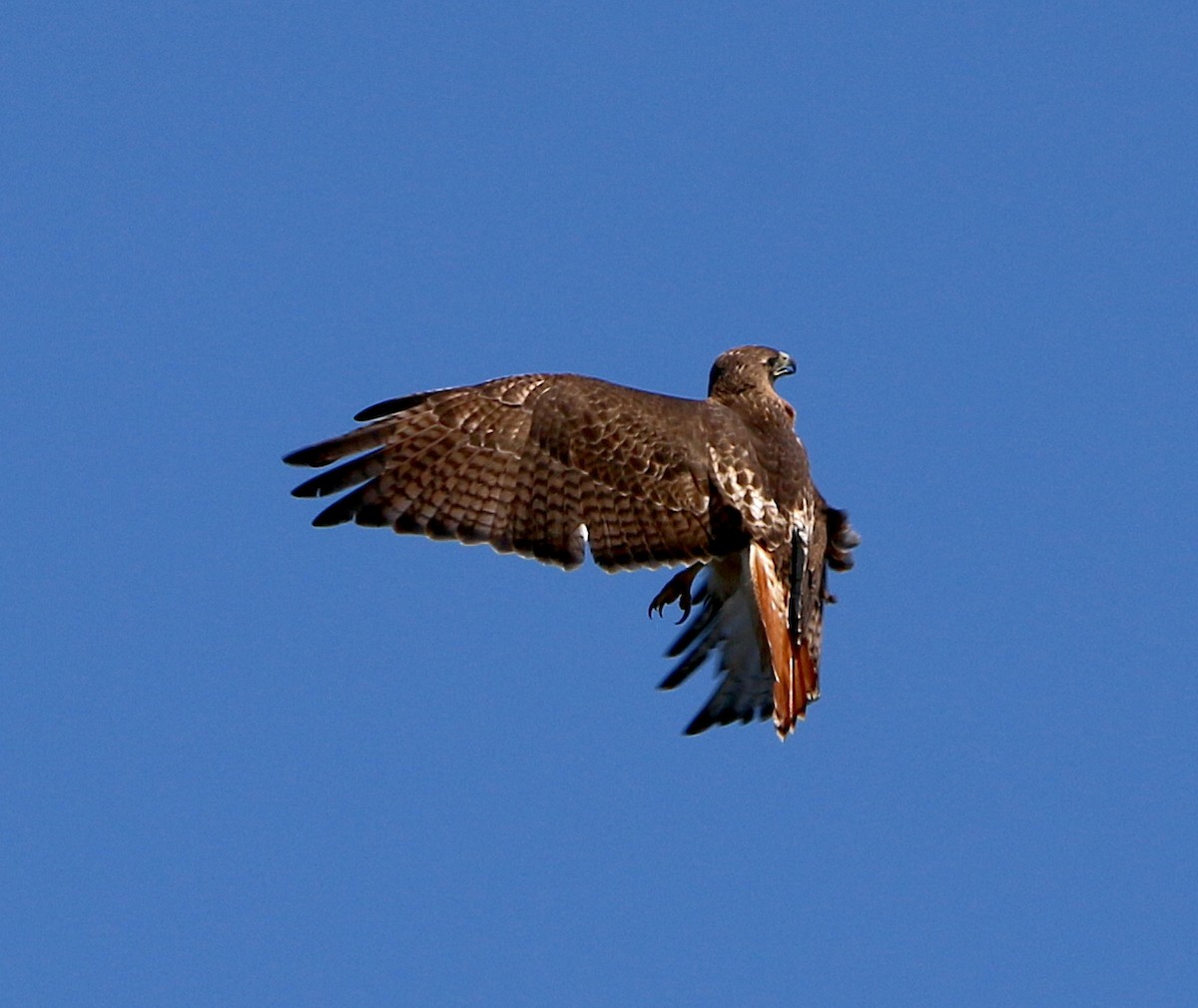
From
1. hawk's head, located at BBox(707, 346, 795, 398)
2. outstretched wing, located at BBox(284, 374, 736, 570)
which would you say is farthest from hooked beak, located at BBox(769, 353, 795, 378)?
outstretched wing, located at BBox(284, 374, 736, 570)

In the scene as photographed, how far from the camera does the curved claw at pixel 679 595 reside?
16.9m

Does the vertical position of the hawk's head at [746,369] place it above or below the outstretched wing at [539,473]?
above

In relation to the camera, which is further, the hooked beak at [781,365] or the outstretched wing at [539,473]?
the hooked beak at [781,365]

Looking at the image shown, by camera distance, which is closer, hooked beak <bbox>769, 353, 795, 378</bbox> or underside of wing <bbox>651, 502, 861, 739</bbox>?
underside of wing <bbox>651, 502, 861, 739</bbox>

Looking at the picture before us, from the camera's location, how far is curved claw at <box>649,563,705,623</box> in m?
16.9

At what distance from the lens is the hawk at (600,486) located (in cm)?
1589

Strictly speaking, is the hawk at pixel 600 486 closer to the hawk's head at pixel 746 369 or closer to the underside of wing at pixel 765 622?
the underside of wing at pixel 765 622

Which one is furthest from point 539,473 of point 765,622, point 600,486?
point 765,622

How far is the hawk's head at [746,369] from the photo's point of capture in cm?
1717

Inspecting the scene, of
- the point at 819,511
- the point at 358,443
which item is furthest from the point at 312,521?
the point at 819,511

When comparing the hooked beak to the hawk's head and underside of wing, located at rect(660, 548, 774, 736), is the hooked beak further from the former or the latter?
underside of wing, located at rect(660, 548, 774, 736)

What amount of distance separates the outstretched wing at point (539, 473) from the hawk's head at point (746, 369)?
98 centimetres

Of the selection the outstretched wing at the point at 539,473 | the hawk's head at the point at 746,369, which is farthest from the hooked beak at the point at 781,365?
the outstretched wing at the point at 539,473

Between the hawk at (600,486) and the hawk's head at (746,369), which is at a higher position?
the hawk's head at (746,369)
